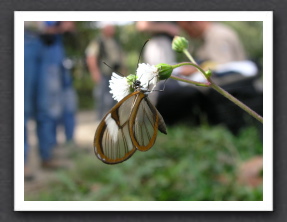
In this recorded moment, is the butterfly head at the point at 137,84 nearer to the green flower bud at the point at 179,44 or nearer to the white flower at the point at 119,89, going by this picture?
the white flower at the point at 119,89

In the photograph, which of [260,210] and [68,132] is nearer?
[260,210]

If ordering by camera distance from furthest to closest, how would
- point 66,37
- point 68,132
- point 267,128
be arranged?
point 66,37 → point 68,132 → point 267,128

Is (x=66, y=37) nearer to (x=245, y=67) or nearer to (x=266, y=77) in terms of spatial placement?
(x=245, y=67)

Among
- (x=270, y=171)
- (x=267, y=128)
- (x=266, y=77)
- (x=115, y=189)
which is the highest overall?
(x=266, y=77)

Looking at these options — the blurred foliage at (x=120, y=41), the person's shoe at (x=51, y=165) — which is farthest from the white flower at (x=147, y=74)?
the blurred foliage at (x=120, y=41)

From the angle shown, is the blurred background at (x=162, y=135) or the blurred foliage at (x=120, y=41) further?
the blurred foliage at (x=120, y=41)
